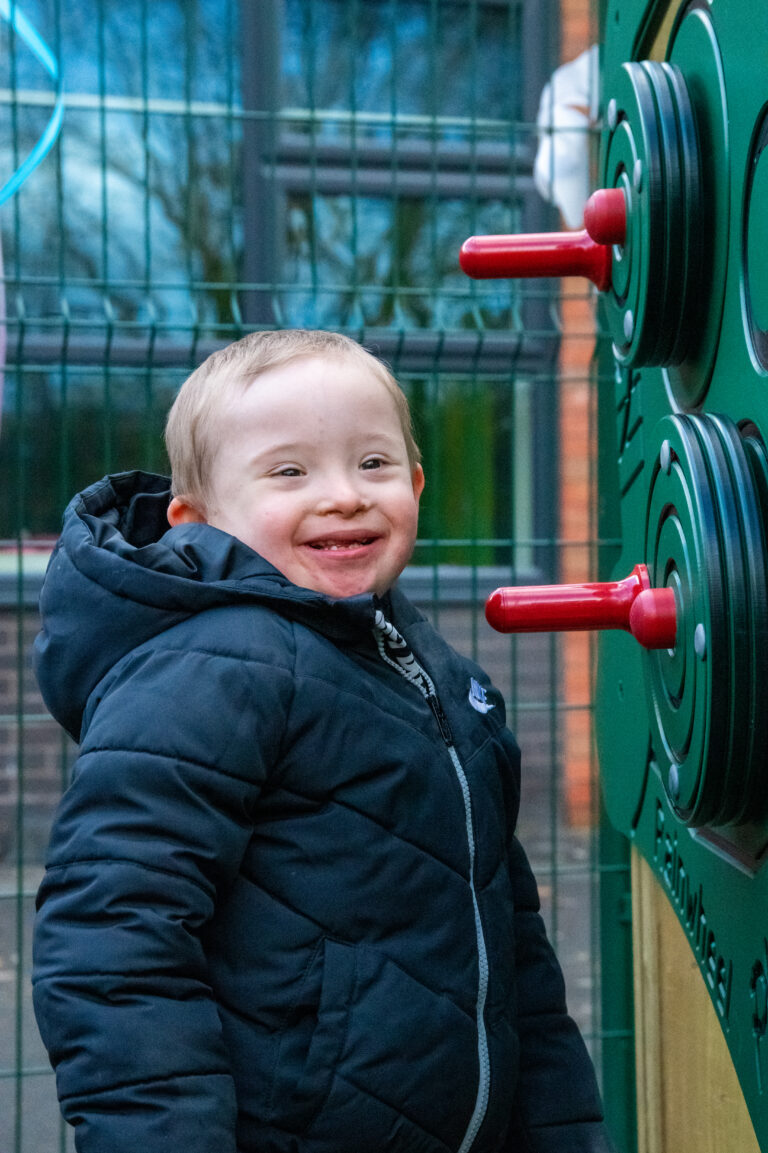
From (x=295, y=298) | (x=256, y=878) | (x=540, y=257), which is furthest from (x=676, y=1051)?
(x=295, y=298)

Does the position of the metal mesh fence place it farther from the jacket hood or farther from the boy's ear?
the jacket hood

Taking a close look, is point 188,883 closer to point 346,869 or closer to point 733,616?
point 346,869

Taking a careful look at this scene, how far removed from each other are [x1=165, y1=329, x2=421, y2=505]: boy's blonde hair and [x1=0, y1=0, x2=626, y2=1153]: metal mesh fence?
34.1 inches

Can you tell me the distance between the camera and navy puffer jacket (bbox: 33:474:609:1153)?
0.81 metres

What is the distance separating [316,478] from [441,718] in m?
0.23

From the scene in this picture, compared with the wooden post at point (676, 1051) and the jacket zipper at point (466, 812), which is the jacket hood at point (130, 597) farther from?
the wooden post at point (676, 1051)

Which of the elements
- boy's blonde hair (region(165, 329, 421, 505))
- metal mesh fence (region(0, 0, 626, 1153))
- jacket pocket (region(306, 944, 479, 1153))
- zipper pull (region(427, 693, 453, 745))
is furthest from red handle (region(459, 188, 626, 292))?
metal mesh fence (region(0, 0, 626, 1153))

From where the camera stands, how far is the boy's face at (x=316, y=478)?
1.00 metres

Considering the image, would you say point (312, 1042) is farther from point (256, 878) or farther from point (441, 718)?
point (441, 718)

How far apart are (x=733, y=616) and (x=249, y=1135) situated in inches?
20.8

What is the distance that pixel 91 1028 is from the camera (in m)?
0.80

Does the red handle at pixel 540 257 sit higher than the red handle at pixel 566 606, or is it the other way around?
the red handle at pixel 540 257

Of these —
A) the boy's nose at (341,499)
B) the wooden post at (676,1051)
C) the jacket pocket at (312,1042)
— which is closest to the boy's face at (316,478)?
the boy's nose at (341,499)

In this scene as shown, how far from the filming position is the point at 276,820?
0.91 m
